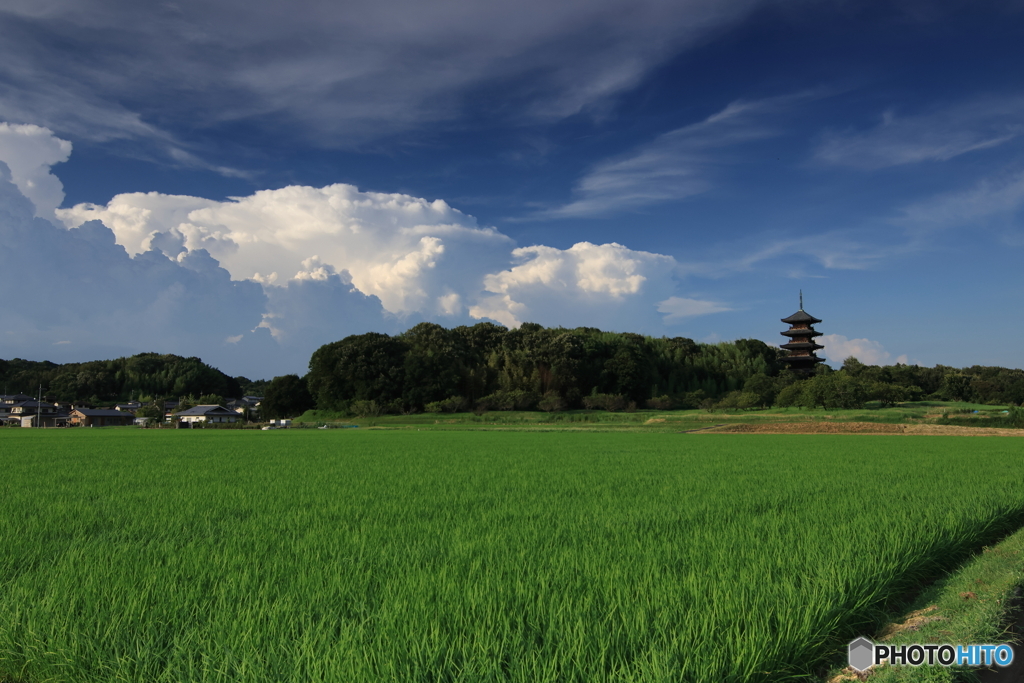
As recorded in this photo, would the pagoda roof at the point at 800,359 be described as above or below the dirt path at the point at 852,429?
above

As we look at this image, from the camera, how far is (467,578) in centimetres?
427

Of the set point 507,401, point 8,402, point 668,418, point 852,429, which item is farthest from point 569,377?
point 8,402

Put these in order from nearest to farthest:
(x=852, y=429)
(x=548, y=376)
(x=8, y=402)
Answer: (x=852, y=429)
(x=548, y=376)
(x=8, y=402)

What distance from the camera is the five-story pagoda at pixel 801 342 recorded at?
261 ft

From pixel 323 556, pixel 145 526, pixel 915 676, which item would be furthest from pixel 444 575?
pixel 145 526

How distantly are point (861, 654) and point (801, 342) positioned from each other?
282 feet

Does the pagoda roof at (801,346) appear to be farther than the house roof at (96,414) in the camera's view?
No

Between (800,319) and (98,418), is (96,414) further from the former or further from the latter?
(800,319)

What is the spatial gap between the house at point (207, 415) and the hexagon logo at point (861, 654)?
317 feet

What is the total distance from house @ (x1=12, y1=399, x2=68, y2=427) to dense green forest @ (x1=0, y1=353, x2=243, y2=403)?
1141 cm

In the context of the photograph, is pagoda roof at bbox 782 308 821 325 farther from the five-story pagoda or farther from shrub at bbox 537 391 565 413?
shrub at bbox 537 391 565 413

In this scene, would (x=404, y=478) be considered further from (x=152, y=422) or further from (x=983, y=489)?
(x=152, y=422)

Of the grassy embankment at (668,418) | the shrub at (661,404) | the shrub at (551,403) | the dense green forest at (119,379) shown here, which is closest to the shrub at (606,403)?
the shrub at (661,404)

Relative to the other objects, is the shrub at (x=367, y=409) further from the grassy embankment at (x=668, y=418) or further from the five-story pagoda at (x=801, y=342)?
the five-story pagoda at (x=801, y=342)
